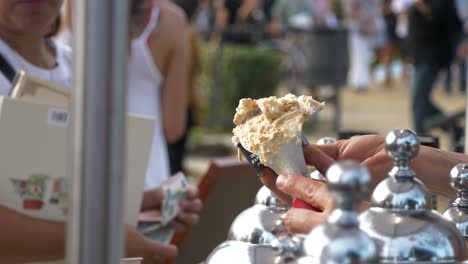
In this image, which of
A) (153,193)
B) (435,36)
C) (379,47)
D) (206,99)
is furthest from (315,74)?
(153,193)

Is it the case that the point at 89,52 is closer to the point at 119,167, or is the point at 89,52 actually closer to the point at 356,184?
the point at 119,167

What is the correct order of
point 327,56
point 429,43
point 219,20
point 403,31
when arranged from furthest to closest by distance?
1. point 403,31
2. point 219,20
3. point 327,56
4. point 429,43

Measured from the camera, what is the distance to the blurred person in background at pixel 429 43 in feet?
24.6

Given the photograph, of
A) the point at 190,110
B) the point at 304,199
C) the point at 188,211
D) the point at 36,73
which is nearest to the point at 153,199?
the point at 188,211

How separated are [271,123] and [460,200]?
37 centimetres

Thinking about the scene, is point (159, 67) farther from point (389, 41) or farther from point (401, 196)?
point (389, 41)

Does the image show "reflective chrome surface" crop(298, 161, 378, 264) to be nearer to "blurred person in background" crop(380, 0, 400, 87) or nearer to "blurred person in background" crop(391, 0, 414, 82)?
"blurred person in background" crop(391, 0, 414, 82)

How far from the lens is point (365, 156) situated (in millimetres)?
1554

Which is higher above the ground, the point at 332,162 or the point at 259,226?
the point at 332,162

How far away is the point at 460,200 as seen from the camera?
1533mm

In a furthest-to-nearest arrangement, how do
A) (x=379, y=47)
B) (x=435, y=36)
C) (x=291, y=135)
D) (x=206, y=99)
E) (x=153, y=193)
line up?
(x=379, y=47)
(x=206, y=99)
(x=435, y=36)
(x=153, y=193)
(x=291, y=135)

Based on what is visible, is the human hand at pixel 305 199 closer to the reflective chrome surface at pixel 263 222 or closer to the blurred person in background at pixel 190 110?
the reflective chrome surface at pixel 263 222

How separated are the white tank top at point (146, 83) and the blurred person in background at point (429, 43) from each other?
4013mm

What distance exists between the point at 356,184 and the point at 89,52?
12.3 inches
